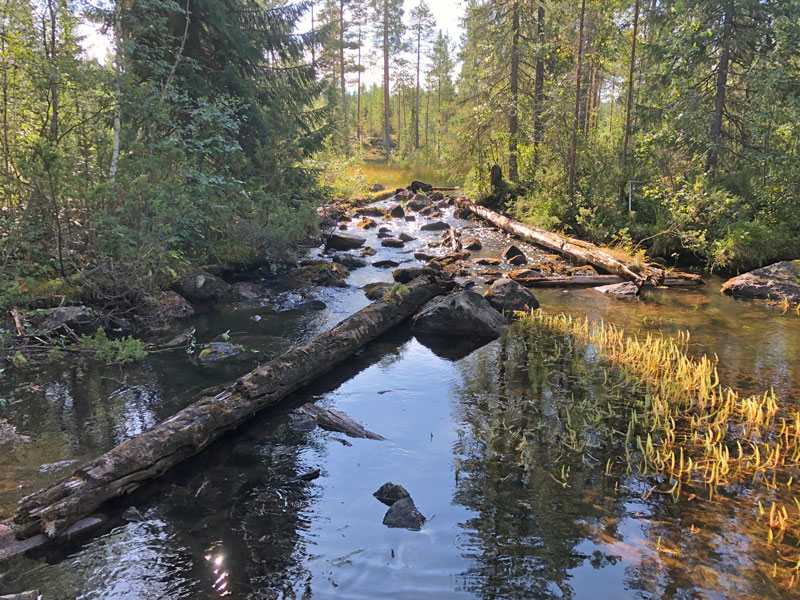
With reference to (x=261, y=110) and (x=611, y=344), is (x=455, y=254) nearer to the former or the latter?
(x=261, y=110)

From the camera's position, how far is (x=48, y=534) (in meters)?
4.22

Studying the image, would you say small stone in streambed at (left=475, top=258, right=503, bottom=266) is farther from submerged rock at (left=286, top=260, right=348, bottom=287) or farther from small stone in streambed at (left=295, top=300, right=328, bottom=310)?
small stone in streambed at (left=295, top=300, right=328, bottom=310)

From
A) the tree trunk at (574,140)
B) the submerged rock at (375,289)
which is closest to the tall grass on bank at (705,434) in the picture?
the submerged rock at (375,289)

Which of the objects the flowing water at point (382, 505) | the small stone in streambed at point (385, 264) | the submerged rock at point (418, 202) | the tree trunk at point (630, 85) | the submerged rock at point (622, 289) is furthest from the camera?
the submerged rock at point (418, 202)

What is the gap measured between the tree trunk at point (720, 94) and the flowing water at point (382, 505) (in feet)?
31.9

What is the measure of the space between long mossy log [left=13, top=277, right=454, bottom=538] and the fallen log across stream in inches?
324

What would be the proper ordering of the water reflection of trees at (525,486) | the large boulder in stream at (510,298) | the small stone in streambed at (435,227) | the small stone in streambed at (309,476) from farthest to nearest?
the small stone in streambed at (435,227) → the large boulder in stream at (510,298) → the small stone in streambed at (309,476) → the water reflection of trees at (525,486)

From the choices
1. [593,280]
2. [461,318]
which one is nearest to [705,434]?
[461,318]

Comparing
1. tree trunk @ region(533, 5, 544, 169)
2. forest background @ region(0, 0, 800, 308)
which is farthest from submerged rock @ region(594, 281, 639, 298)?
tree trunk @ region(533, 5, 544, 169)

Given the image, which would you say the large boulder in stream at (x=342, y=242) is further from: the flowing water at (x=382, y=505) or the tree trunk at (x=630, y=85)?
the flowing water at (x=382, y=505)

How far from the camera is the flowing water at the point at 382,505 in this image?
3.98m

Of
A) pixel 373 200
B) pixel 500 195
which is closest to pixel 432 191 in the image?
pixel 373 200

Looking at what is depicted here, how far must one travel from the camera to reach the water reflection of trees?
409 centimetres

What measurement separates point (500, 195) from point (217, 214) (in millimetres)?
16859
